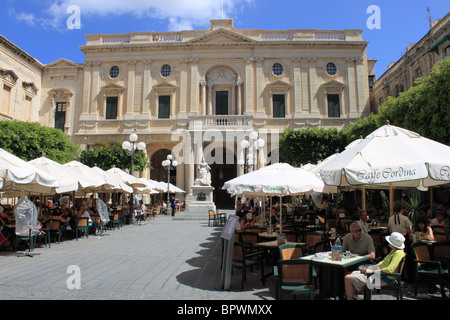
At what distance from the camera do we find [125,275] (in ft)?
20.6

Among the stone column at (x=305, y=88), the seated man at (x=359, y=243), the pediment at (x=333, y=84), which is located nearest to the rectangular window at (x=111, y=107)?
the stone column at (x=305, y=88)

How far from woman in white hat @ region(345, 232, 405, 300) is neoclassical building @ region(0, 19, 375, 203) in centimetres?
2577

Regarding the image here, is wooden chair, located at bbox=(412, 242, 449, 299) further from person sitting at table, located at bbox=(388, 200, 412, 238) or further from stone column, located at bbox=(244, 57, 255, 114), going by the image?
stone column, located at bbox=(244, 57, 255, 114)

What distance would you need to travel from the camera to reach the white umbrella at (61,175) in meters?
10.5

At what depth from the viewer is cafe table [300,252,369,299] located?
4.59m

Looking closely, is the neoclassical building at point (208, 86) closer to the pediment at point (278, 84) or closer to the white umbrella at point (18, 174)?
the pediment at point (278, 84)

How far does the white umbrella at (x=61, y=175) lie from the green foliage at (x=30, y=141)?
1188 cm

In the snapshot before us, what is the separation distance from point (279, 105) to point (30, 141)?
2185cm

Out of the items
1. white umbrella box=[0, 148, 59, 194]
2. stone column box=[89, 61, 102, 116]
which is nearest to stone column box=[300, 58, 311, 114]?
stone column box=[89, 61, 102, 116]

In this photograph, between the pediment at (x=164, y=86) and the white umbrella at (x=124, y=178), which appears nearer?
the white umbrella at (x=124, y=178)

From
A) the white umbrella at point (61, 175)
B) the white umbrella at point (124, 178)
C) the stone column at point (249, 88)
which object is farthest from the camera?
the stone column at point (249, 88)

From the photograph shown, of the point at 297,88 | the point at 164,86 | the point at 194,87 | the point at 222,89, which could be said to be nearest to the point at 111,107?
the point at 164,86
